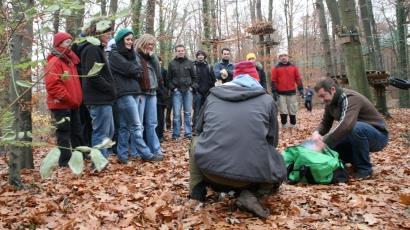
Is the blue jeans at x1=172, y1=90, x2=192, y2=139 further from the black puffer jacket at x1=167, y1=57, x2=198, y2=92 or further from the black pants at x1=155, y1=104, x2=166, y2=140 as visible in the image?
the black pants at x1=155, y1=104, x2=166, y2=140

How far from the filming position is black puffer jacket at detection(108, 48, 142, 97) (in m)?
5.95

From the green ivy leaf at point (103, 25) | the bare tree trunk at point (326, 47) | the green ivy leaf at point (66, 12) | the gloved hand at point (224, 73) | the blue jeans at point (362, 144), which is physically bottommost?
the blue jeans at point (362, 144)

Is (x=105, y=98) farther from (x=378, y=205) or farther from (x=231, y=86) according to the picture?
(x=378, y=205)

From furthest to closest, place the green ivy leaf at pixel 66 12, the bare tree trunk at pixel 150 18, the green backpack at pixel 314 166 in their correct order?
1. the bare tree trunk at pixel 150 18
2. the green backpack at pixel 314 166
3. the green ivy leaf at pixel 66 12

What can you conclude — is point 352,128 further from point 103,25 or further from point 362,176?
point 103,25

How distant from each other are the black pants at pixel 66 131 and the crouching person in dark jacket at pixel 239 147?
232 centimetres

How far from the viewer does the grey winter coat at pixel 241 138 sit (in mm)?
3549

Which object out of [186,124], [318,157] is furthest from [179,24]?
[318,157]

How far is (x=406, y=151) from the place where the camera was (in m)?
7.38

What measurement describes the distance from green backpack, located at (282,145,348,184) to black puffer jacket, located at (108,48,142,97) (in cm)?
242

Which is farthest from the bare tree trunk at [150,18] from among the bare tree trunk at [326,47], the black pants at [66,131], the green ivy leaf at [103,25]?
the green ivy leaf at [103,25]

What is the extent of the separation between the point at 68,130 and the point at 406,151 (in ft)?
18.7

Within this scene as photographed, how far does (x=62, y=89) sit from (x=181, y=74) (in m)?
3.56

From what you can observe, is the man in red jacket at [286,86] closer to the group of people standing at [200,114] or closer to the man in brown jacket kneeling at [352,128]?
the group of people standing at [200,114]
